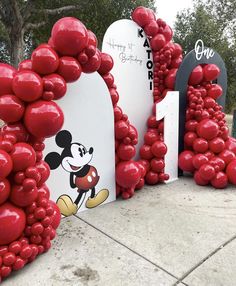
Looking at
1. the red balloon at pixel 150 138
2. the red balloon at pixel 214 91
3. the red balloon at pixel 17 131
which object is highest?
the red balloon at pixel 214 91

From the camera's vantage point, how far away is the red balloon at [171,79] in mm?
3959

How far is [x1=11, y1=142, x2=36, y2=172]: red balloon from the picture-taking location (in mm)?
2080

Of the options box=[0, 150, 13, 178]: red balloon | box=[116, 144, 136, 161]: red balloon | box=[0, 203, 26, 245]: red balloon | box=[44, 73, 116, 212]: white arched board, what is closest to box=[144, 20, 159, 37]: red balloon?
box=[44, 73, 116, 212]: white arched board

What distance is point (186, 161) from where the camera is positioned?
400cm

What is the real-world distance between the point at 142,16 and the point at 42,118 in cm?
232

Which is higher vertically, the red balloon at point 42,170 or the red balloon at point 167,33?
the red balloon at point 167,33

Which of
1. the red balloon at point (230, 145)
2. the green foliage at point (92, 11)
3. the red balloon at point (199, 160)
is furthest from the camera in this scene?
the green foliage at point (92, 11)

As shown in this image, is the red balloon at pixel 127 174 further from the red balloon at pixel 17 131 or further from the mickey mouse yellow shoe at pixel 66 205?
the red balloon at pixel 17 131

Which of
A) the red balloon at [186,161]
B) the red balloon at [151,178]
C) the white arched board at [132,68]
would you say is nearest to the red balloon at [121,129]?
the white arched board at [132,68]

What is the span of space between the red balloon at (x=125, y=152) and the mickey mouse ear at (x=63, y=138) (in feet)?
2.03

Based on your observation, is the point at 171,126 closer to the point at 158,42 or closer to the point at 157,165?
the point at 157,165

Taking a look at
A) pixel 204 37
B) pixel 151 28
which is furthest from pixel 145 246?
pixel 204 37

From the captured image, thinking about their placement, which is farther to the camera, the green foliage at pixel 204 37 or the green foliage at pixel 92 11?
the green foliage at pixel 92 11

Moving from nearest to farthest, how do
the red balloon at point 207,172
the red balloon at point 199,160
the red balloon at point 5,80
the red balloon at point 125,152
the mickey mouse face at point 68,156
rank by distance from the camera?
the red balloon at point 5,80 < the mickey mouse face at point 68,156 < the red balloon at point 125,152 < the red balloon at point 207,172 < the red balloon at point 199,160
